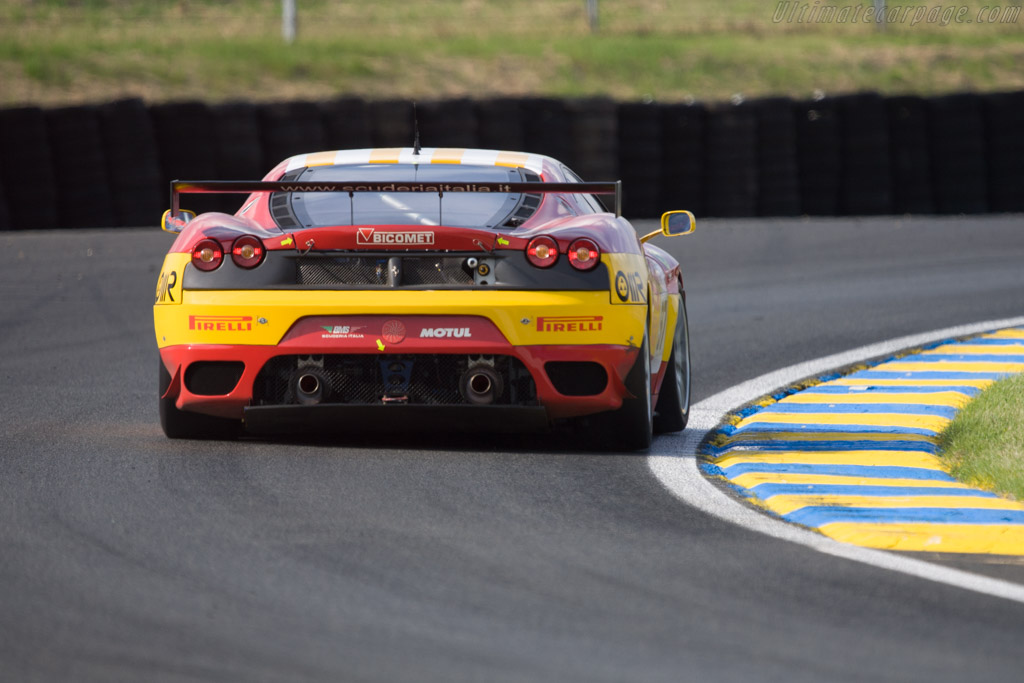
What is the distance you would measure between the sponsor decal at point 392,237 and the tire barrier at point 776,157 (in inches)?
527

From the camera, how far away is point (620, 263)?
6.39 m

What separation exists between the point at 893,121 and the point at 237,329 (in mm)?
14385

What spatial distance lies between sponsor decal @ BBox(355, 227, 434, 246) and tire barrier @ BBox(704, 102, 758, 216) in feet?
42.9

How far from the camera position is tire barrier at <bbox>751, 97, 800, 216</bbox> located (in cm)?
1914

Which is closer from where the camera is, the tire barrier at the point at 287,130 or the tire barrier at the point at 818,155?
the tire barrier at the point at 287,130

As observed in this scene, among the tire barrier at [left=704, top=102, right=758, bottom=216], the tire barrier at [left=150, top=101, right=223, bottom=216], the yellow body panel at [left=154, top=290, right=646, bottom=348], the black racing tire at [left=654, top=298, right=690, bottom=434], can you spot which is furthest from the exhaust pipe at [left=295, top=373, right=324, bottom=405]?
the tire barrier at [left=704, top=102, right=758, bottom=216]

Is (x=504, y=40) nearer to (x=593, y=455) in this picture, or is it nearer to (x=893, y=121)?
(x=893, y=121)

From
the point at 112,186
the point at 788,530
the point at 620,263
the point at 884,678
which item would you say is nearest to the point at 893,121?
the point at 112,186

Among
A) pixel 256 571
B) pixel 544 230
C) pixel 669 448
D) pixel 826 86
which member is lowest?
pixel 826 86

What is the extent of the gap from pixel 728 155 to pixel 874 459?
1279 centimetres

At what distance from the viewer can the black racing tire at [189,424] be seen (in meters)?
6.63

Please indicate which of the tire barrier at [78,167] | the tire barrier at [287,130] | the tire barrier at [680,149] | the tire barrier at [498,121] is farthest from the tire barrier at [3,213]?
the tire barrier at [680,149]

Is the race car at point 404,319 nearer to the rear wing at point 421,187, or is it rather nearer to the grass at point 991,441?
the rear wing at point 421,187

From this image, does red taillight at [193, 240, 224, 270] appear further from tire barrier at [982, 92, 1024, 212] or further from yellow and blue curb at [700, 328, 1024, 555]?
tire barrier at [982, 92, 1024, 212]
